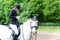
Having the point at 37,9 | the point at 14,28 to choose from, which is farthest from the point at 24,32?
the point at 37,9

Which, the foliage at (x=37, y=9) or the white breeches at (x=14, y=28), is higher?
the white breeches at (x=14, y=28)

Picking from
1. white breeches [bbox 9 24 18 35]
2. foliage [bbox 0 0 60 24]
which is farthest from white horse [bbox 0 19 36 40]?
foliage [bbox 0 0 60 24]

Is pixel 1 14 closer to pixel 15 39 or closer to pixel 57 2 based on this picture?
pixel 57 2

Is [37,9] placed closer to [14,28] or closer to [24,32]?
[24,32]

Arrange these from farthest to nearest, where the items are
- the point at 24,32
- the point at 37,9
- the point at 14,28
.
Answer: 1. the point at 37,9
2. the point at 24,32
3. the point at 14,28

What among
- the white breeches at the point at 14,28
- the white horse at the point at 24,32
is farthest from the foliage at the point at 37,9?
the white breeches at the point at 14,28

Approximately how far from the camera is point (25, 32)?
28.0 feet

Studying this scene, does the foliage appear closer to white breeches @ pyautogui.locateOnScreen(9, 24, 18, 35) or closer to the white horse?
the white horse

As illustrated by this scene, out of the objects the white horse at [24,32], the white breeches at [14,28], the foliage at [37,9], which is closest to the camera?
the white breeches at [14,28]

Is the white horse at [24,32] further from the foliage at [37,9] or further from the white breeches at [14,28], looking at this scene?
the foliage at [37,9]

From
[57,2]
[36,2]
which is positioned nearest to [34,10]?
[36,2]

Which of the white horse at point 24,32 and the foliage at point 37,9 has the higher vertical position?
the white horse at point 24,32

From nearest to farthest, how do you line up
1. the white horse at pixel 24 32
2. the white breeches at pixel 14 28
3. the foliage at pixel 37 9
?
the white breeches at pixel 14 28
the white horse at pixel 24 32
the foliage at pixel 37 9

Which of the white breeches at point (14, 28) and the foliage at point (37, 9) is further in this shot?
the foliage at point (37, 9)
